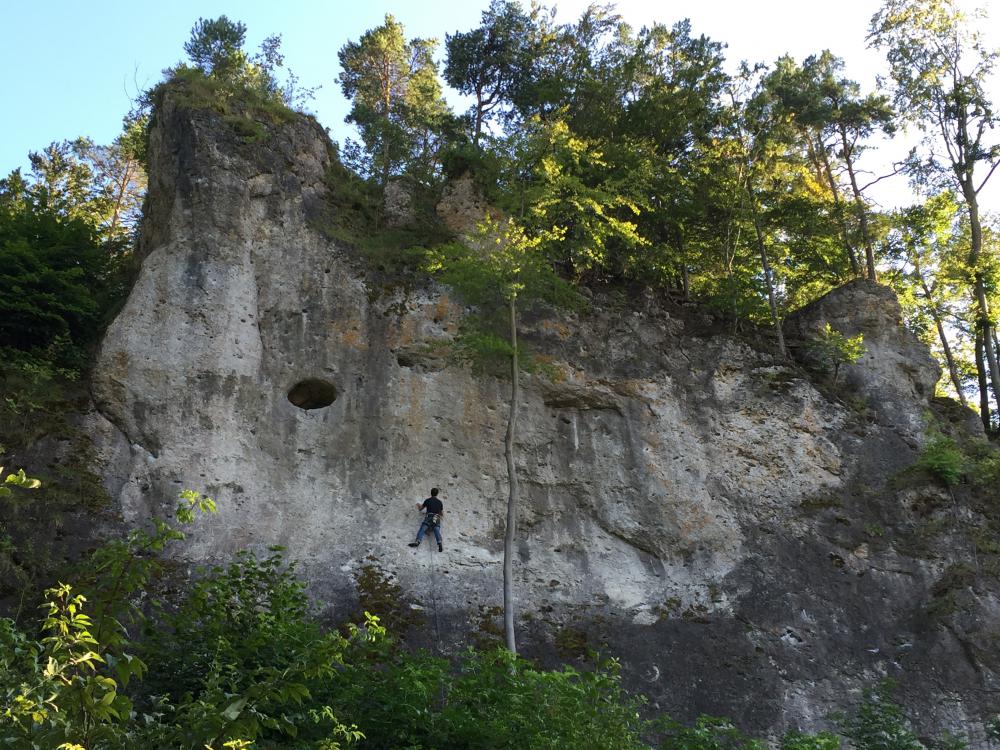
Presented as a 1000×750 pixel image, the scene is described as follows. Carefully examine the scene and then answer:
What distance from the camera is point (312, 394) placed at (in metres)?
16.9

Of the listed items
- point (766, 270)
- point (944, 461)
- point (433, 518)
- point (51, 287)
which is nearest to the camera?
point (433, 518)

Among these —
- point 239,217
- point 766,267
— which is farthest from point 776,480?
point 239,217

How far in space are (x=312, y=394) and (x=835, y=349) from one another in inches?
420

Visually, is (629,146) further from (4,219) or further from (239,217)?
(4,219)

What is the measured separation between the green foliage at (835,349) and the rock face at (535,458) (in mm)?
559

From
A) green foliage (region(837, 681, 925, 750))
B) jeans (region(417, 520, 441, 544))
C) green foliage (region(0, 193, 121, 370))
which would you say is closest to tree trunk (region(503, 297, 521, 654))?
jeans (region(417, 520, 441, 544))

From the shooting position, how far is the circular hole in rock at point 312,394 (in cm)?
1655

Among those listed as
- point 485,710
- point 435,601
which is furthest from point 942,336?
A: point 485,710

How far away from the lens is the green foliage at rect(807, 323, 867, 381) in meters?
19.0

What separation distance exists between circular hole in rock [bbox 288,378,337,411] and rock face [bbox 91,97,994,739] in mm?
59

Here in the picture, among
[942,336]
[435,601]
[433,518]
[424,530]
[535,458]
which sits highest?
[942,336]

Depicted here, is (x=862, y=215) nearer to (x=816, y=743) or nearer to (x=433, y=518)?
(x=433, y=518)

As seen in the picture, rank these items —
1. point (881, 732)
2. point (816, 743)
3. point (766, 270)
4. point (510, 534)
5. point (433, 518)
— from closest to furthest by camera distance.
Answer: point (816, 743) < point (881, 732) < point (510, 534) < point (433, 518) < point (766, 270)

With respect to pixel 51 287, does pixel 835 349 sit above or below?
below
